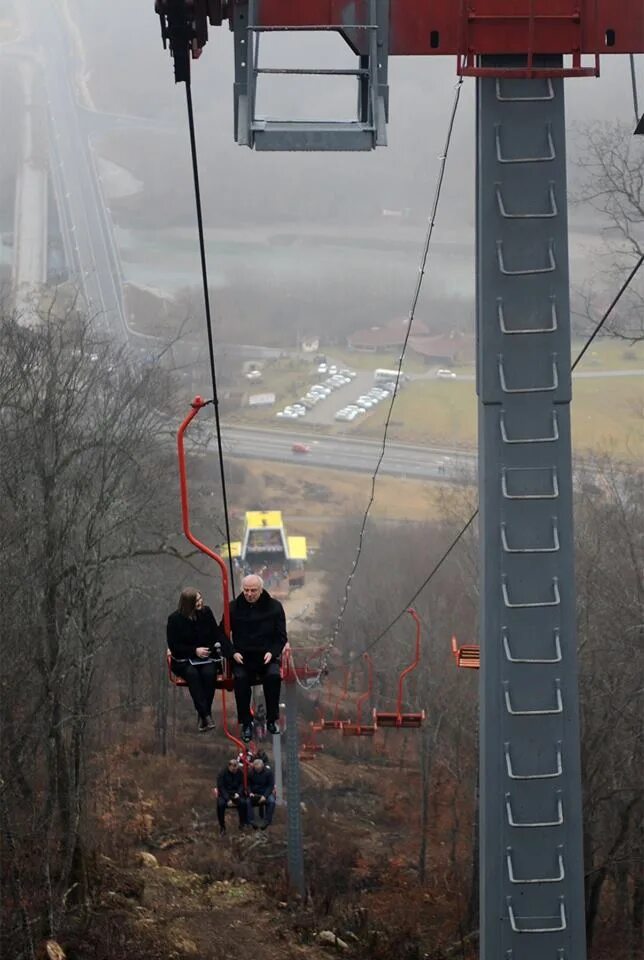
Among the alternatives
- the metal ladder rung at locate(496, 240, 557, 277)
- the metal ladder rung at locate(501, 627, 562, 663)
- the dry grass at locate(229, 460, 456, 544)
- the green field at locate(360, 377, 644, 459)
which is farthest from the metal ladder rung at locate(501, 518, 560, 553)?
the dry grass at locate(229, 460, 456, 544)

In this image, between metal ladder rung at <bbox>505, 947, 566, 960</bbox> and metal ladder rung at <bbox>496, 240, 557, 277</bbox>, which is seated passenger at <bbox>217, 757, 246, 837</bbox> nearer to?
metal ladder rung at <bbox>505, 947, 566, 960</bbox>

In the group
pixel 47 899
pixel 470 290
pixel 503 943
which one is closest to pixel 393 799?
pixel 47 899

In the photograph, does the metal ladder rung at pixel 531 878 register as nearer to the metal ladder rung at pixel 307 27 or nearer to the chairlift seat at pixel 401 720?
the metal ladder rung at pixel 307 27

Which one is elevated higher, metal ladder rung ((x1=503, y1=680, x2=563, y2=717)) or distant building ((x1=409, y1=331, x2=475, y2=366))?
distant building ((x1=409, y1=331, x2=475, y2=366))

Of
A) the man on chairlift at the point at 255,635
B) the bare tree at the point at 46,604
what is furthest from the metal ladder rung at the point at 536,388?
the bare tree at the point at 46,604

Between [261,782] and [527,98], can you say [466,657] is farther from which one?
[261,782]

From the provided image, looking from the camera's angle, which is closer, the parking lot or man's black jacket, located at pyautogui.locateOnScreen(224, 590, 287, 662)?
man's black jacket, located at pyautogui.locateOnScreen(224, 590, 287, 662)

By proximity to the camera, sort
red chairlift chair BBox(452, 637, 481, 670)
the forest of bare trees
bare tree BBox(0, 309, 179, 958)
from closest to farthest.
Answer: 1. red chairlift chair BBox(452, 637, 481, 670)
2. bare tree BBox(0, 309, 179, 958)
3. the forest of bare trees

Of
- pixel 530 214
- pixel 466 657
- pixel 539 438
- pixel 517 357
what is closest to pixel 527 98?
pixel 530 214

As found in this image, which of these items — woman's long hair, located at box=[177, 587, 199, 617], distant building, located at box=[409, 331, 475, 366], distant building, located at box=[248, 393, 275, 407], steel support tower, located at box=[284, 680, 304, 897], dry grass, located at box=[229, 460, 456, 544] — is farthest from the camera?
distant building, located at box=[248, 393, 275, 407]
